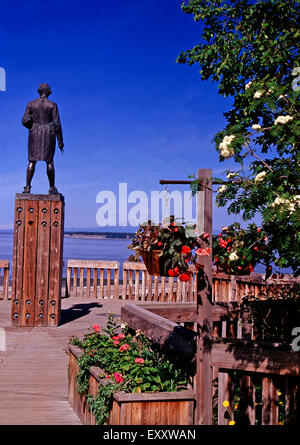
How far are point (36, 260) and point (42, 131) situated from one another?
2327 mm

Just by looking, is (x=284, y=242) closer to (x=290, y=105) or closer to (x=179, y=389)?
(x=290, y=105)

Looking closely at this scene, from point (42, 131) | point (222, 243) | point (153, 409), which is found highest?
point (42, 131)

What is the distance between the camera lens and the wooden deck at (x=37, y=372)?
4.30 m

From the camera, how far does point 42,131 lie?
27.5 ft

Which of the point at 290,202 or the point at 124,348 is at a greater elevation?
the point at 290,202

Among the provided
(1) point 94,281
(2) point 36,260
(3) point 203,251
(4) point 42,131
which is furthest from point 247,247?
(1) point 94,281

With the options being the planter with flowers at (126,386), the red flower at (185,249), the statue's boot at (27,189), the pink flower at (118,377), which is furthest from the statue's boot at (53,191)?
the red flower at (185,249)

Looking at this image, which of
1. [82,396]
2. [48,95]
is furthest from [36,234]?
[82,396]

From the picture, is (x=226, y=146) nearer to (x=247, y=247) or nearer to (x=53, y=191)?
(x=247, y=247)

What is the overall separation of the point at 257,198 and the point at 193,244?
0.80 meters

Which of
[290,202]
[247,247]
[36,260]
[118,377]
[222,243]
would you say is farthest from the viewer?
[36,260]

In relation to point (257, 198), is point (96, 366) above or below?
below

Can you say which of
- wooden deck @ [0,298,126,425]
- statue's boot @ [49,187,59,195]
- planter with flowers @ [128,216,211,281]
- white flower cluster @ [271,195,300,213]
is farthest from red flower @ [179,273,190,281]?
statue's boot @ [49,187,59,195]

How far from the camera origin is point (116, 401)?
3338 mm
